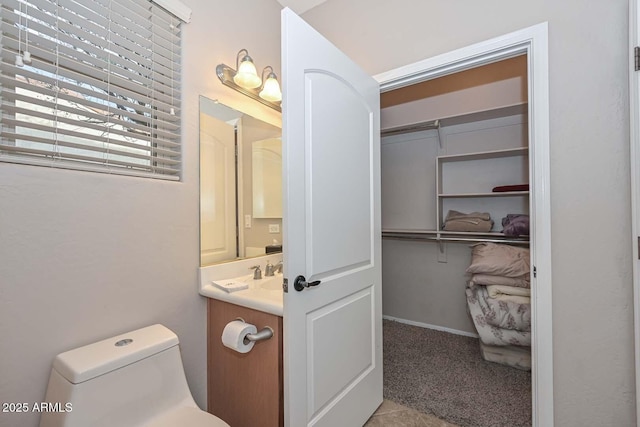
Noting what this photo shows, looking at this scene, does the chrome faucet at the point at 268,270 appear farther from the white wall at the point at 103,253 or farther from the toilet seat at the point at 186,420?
the toilet seat at the point at 186,420

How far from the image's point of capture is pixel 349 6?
5.96 feet

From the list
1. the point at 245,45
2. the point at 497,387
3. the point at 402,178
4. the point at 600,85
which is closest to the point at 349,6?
the point at 245,45

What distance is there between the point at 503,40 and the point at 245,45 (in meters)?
1.40

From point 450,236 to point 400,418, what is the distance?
1668 mm

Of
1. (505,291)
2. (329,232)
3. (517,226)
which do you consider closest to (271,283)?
(329,232)

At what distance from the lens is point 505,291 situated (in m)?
2.13

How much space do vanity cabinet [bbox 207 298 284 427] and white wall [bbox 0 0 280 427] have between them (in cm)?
7

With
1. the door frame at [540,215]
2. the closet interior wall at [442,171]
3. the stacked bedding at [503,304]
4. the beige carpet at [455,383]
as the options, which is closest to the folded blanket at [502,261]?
the stacked bedding at [503,304]

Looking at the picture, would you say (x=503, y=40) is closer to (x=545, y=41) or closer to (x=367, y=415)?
(x=545, y=41)

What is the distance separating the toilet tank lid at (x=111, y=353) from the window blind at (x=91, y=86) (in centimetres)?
66

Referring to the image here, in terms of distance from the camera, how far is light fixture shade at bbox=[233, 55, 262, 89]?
1.57 metres

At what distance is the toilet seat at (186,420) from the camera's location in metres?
1.02

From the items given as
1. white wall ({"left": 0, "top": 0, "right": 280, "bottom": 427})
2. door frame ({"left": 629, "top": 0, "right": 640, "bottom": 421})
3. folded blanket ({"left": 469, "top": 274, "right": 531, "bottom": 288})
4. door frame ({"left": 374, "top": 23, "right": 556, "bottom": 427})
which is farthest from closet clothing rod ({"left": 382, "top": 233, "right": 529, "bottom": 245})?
white wall ({"left": 0, "top": 0, "right": 280, "bottom": 427})

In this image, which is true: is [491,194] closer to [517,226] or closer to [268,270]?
[517,226]
